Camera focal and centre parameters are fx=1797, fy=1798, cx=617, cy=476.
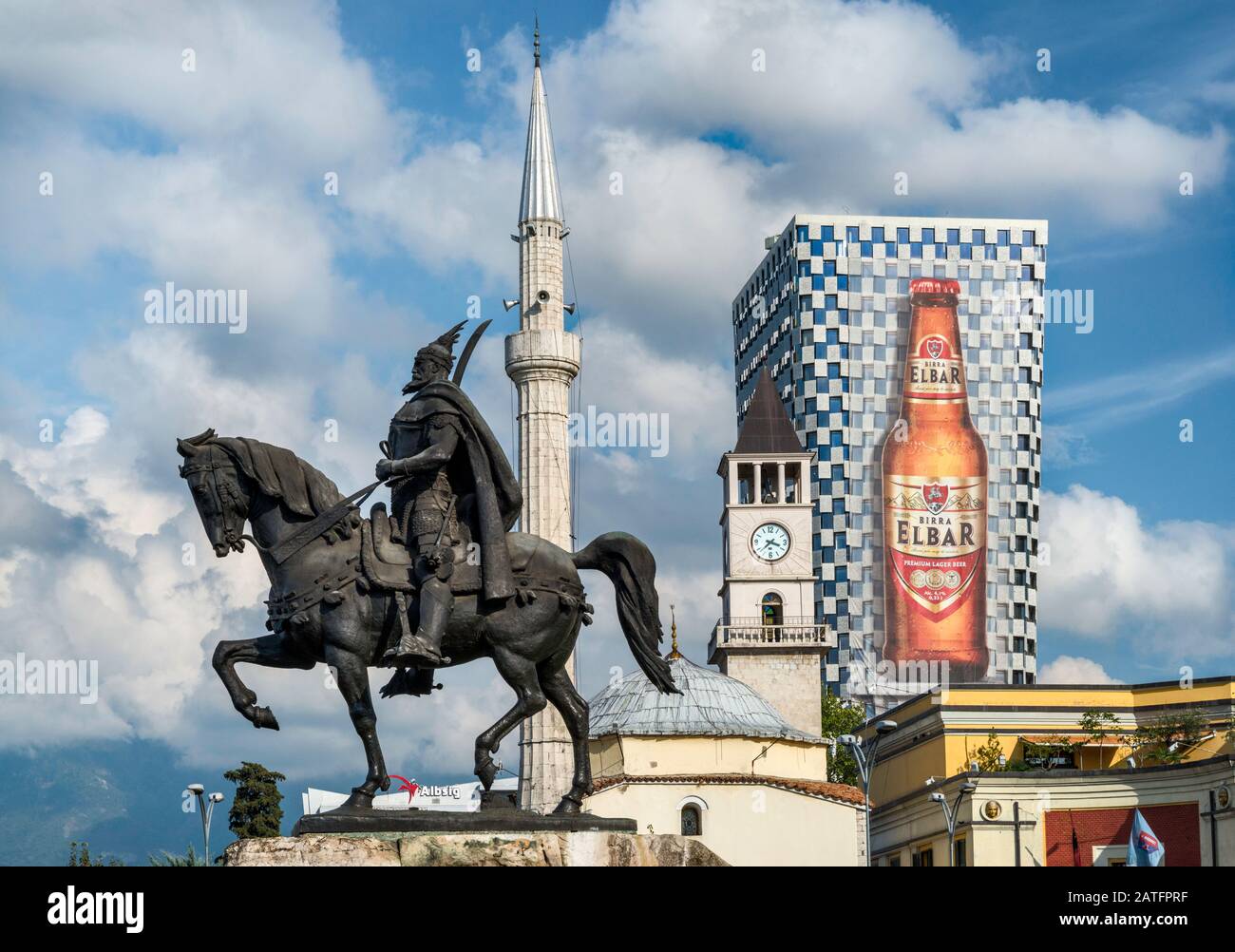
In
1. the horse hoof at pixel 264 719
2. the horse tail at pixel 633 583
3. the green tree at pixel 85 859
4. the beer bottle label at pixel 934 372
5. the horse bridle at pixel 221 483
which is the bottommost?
the green tree at pixel 85 859

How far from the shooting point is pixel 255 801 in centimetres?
5600

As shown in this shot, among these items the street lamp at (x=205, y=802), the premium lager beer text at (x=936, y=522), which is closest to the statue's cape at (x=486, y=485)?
the street lamp at (x=205, y=802)

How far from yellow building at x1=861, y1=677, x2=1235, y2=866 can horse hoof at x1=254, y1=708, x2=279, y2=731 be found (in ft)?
125

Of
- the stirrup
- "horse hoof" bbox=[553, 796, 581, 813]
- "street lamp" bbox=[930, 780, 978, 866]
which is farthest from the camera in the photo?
"street lamp" bbox=[930, 780, 978, 866]

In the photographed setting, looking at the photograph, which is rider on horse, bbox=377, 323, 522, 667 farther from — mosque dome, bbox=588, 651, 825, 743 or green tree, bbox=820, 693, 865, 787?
green tree, bbox=820, 693, 865, 787

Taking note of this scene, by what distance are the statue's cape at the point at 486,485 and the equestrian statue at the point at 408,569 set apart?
0.01 metres

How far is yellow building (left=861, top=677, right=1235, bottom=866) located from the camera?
56.5 meters

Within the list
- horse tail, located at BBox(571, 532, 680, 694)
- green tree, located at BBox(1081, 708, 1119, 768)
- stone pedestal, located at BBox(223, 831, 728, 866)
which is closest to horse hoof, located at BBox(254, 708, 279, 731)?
stone pedestal, located at BBox(223, 831, 728, 866)

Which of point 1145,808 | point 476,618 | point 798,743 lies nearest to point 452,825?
point 476,618

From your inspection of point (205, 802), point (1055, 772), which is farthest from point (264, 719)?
point (1055, 772)

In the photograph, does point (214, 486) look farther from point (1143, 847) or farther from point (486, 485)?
point (1143, 847)

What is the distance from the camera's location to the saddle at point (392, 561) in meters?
14.1

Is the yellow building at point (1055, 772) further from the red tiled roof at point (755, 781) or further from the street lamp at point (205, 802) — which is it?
the street lamp at point (205, 802)

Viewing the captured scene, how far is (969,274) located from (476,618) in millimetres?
128051
